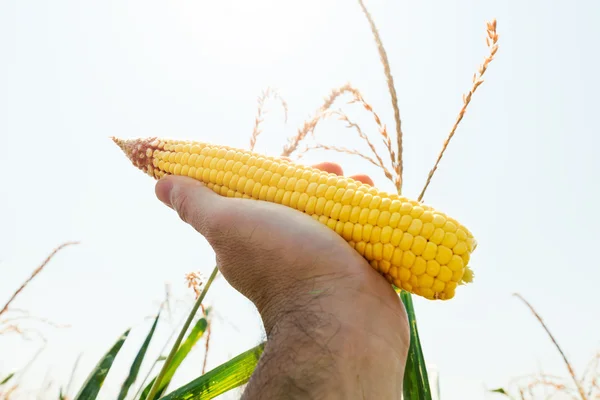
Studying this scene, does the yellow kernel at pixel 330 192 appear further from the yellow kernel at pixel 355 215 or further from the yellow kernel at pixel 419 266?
the yellow kernel at pixel 419 266

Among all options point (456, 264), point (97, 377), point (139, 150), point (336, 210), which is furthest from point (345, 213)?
point (97, 377)

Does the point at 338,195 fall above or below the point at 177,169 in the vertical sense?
above

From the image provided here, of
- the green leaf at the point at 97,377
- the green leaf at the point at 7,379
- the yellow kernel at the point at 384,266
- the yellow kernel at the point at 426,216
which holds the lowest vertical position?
the green leaf at the point at 7,379

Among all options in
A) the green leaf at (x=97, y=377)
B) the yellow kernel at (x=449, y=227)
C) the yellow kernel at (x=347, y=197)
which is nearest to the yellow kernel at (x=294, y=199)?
the yellow kernel at (x=347, y=197)

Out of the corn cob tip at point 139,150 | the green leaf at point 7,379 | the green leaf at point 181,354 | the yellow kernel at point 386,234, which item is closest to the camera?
the yellow kernel at point 386,234

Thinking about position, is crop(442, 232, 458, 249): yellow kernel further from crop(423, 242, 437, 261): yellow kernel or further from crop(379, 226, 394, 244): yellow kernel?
crop(379, 226, 394, 244): yellow kernel

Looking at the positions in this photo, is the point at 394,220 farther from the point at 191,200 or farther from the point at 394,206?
the point at 191,200

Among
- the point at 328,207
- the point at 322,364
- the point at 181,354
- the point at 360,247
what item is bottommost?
the point at 181,354
